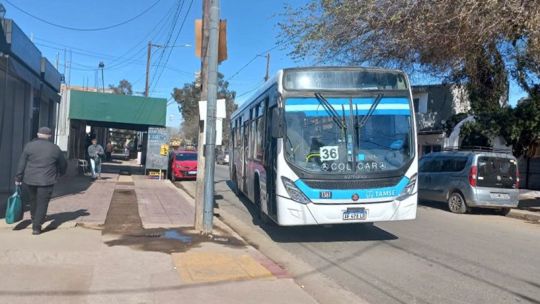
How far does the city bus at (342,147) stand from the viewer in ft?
29.8

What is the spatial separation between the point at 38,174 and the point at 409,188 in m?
6.20

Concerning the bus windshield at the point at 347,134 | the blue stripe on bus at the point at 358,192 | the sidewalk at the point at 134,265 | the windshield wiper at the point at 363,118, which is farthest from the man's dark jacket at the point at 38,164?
the windshield wiper at the point at 363,118

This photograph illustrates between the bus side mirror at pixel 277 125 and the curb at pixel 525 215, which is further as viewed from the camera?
the curb at pixel 525 215

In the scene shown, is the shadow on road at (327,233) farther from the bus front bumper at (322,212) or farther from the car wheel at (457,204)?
the car wheel at (457,204)

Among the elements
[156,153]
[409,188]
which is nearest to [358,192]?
Result: [409,188]

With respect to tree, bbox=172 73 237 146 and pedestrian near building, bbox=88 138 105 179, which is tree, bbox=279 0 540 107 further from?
tree, bbox=172 73 237 146

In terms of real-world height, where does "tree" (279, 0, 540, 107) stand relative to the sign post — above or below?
above

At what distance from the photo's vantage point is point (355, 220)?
9.14 metres

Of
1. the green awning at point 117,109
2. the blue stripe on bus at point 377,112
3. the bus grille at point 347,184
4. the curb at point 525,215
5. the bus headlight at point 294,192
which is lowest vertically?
the curb at point 525,215

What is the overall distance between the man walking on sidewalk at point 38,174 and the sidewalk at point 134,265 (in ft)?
1.26

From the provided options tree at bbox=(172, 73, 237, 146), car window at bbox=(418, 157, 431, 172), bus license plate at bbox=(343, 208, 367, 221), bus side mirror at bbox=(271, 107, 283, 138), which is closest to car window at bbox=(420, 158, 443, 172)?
car window at bbox=(418, 157, 431, 172)

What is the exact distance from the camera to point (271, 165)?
9.84m

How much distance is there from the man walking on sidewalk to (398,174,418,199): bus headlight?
5868 mm

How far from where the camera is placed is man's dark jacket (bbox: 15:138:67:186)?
28.7 ft
